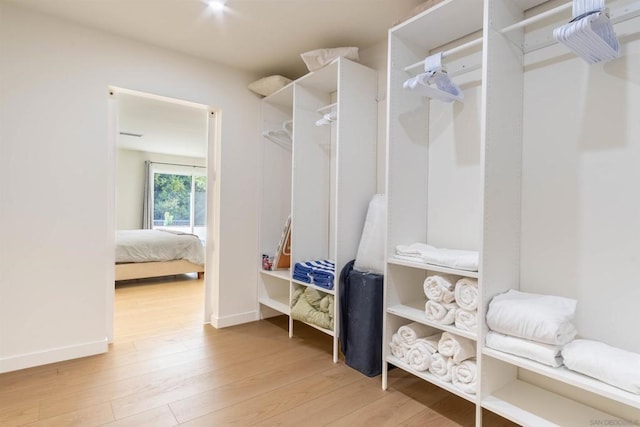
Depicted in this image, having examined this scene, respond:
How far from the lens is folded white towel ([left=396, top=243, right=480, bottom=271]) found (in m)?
1.61

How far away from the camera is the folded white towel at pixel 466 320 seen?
159 centimetres

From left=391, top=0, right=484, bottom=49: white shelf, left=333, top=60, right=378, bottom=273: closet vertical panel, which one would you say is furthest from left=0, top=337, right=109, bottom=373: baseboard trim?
left=391, top=0, right=484, bottom=49: white shelf

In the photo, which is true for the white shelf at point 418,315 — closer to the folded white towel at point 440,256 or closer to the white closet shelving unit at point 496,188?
the white closet shelving unit at point 496,188

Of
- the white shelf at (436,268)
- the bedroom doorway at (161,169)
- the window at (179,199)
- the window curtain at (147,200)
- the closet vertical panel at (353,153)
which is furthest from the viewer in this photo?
the window at (179,199)

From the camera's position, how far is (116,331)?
2928mm

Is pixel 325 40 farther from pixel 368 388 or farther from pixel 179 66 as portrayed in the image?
pixel 368 388

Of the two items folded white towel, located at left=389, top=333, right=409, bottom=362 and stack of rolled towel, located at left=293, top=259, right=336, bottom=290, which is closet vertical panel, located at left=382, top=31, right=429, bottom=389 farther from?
stack of rolled towel, located at left=293, top=259, right=336, bottom=290

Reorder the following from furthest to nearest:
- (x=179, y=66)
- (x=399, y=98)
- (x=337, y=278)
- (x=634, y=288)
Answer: (x=179, y=66) → (x=337, y=278) → (x=399, y=98) → (x=634, y=288)

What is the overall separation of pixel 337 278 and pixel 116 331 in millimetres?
2096

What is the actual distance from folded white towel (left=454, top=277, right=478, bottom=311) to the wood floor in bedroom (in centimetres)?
63

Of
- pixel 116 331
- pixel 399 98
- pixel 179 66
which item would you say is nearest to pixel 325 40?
pixel 399 98

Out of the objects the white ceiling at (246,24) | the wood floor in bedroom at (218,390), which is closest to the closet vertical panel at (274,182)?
the white ceiling at (246,24)

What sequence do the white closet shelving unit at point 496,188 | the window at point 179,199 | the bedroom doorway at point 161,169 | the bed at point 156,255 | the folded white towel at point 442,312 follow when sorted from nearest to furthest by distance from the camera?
the white closet shelving unit at point 496,188 < the folded white towel at point 442,312 < the bed at point 156,255 < the bedroom doorway at point 161,169 < the window at point 179,199

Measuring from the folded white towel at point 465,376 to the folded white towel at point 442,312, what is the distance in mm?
207
